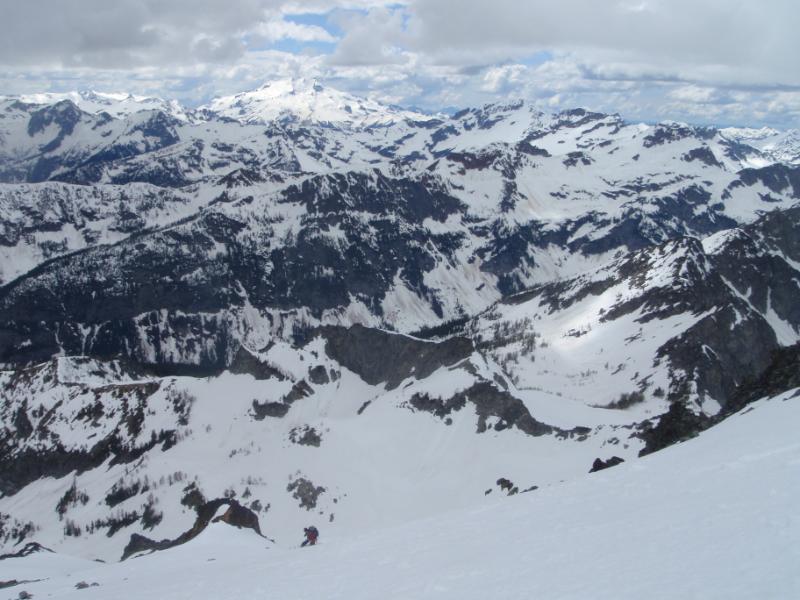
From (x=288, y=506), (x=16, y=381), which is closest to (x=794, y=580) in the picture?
(x=288, y=506)

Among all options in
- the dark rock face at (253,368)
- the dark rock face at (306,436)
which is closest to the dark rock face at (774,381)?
the dark rock face at (306,436)

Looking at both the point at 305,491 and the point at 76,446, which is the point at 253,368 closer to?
the point at 76,446

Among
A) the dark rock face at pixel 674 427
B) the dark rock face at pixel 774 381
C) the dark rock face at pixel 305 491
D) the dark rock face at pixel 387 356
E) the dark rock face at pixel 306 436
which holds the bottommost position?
the dark rock face at pixel 305 491

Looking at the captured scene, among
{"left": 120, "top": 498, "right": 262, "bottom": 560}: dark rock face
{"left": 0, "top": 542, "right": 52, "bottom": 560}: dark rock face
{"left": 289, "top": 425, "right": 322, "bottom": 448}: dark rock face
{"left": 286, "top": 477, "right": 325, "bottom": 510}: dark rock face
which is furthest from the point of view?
{"left": 289, "top": 425, "right": 322, "bottom": 448}: dark rock face

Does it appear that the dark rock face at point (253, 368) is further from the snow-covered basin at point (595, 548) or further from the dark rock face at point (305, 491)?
the snow-covered basin at point (595, 548)

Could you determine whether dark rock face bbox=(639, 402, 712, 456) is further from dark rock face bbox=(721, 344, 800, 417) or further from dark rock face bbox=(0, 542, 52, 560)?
dark rock face bbox=(0, 542, 52, 560)

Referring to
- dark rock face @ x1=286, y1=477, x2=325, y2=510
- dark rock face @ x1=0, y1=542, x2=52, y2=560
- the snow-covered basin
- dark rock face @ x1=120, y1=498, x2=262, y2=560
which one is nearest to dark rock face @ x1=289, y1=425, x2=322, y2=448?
dark rock face @ x1=286, y1=477, x2=325, y2=510

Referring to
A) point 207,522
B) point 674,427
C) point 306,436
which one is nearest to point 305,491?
point 306,436

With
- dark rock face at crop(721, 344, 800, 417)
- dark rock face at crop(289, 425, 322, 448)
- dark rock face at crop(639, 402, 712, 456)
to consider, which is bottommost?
dark rock face at crop(289, 425, 322, 448)
